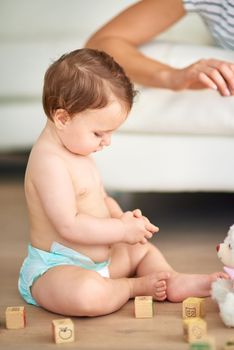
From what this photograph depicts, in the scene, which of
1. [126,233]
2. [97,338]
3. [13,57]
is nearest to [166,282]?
[126,233]

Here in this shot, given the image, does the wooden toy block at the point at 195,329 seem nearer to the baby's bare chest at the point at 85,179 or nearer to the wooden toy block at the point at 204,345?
the wooden toy block at the point at 204,345

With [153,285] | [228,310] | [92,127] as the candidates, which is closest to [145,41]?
[92,127]

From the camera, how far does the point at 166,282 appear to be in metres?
1.53

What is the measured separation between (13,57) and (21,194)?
1.56 ft

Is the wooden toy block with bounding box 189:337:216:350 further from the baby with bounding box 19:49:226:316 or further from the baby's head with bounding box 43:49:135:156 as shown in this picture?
the baby's head with bounding box 43:49:135:156

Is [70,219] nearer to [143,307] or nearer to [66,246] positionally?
[66,246]

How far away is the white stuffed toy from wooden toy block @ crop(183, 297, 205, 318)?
0.03 meters

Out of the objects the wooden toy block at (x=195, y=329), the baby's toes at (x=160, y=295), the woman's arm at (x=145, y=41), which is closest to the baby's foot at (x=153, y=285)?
the baby's toes at (x=160, y=295)

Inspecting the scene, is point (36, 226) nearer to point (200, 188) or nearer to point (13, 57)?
point (200, 188)

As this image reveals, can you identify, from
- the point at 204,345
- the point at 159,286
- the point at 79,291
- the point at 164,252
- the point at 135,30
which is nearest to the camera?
the point at 204,345

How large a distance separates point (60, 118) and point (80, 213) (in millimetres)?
184

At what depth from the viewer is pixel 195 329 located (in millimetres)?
1298

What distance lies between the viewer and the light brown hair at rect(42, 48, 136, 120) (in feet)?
4.73

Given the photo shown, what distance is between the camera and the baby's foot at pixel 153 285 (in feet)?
4.96
